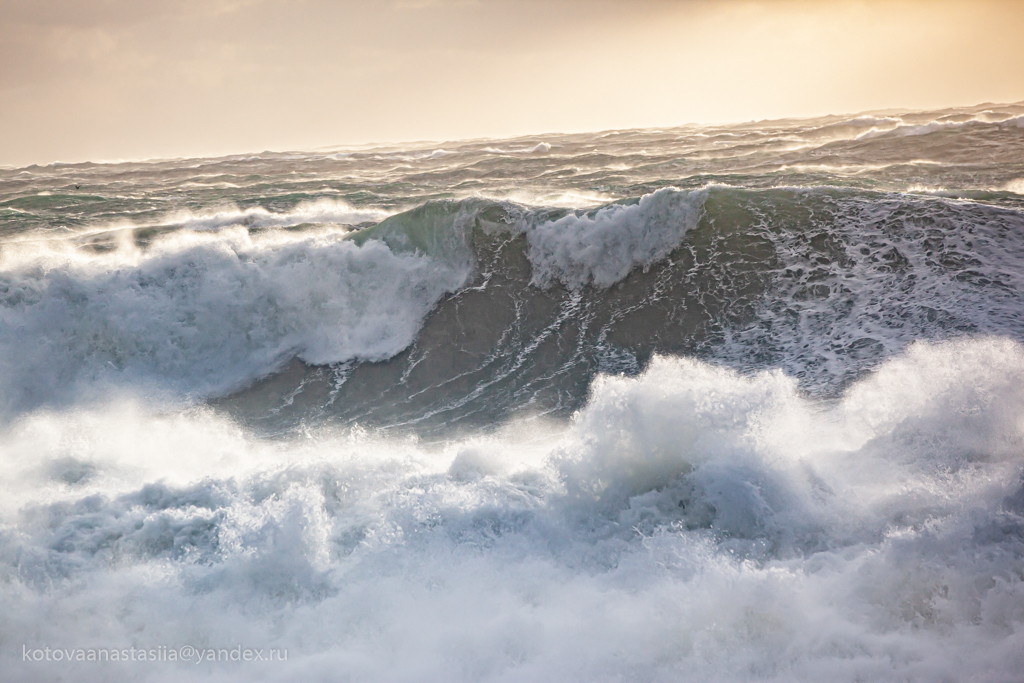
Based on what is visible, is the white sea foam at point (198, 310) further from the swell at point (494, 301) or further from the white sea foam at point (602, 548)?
the white sea foam at point (602, 548)

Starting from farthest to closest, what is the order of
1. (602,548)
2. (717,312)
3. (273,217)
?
(273,217) → (717,312) → (602,548)

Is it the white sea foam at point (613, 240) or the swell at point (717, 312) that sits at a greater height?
the white sea foam at point (613, 240)

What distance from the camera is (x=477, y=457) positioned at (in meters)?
5.21

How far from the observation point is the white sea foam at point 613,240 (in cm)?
916

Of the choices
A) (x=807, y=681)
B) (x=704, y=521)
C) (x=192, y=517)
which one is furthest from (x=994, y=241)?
(x=192, y=517)

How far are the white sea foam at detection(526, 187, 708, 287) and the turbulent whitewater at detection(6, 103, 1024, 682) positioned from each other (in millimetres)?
46

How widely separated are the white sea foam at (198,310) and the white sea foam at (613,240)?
1.45 metres

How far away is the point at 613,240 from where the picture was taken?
927cm

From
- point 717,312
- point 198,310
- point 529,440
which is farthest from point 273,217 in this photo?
point 717,312

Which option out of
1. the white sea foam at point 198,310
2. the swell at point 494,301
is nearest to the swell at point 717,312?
the swell at point 494,301

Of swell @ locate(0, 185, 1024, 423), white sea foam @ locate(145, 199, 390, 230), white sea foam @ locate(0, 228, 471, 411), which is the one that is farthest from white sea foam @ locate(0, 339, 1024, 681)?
white sea foam @ locate(145, 199, 390, 230)

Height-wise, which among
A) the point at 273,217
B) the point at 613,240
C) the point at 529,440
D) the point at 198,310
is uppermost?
the point at 273,217

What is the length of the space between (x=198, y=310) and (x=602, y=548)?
729 centimetres

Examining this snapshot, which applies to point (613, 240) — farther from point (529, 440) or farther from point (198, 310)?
point (198, 310)
